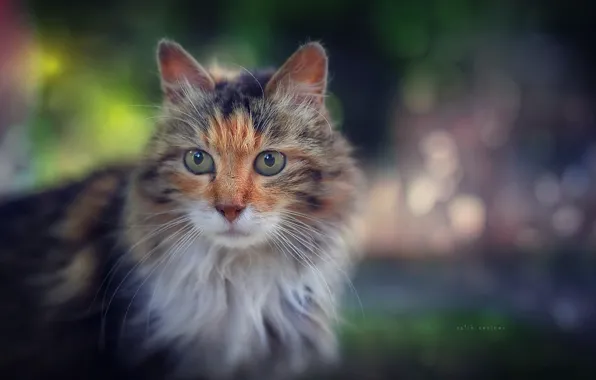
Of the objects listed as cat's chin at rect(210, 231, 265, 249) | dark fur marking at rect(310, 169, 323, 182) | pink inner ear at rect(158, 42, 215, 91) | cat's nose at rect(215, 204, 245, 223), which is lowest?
cat's chin at rect(210, 231, 265, 249)

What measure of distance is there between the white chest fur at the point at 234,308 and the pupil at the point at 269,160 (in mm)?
182

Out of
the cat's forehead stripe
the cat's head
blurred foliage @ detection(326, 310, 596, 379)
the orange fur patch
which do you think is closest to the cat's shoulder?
the orange fur patch

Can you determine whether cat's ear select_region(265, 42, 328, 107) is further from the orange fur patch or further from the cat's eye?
the orange fur patch

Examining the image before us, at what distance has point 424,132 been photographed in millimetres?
1393

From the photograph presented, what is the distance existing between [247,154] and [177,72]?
230 mm

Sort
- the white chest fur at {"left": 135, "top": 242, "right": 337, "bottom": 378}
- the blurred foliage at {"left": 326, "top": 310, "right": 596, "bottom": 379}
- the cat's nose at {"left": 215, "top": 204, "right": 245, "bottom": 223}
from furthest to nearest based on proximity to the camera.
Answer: the blurred foliage at {"left": 326, "top": 310, "right": 596, "bottom": 379}, the white chest fur at {"left": 135, "top": 242, "right": 337, "bottom": 378}, the cat's nose at {"left": 215, "top": 204, "right": 245, "bottom": 223}

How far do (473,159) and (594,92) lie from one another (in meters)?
0.32

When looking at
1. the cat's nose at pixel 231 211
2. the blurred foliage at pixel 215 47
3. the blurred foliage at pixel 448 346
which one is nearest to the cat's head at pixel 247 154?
the cat's nose at pixel 231 211

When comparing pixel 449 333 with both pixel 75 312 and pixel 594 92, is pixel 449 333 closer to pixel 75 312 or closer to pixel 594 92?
pixel 594 92

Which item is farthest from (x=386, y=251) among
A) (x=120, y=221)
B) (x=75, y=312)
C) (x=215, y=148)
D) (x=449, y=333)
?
(x=75, y=312)

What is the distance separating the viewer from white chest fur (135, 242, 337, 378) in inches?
49.8

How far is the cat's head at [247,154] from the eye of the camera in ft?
3.88

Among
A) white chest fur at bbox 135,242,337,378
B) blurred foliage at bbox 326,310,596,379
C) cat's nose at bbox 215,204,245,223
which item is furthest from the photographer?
blurred foliage at bbox 326,310,596,379

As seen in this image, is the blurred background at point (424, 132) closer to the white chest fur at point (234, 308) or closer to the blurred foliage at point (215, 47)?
the blurred foliage at point (215, 47)
